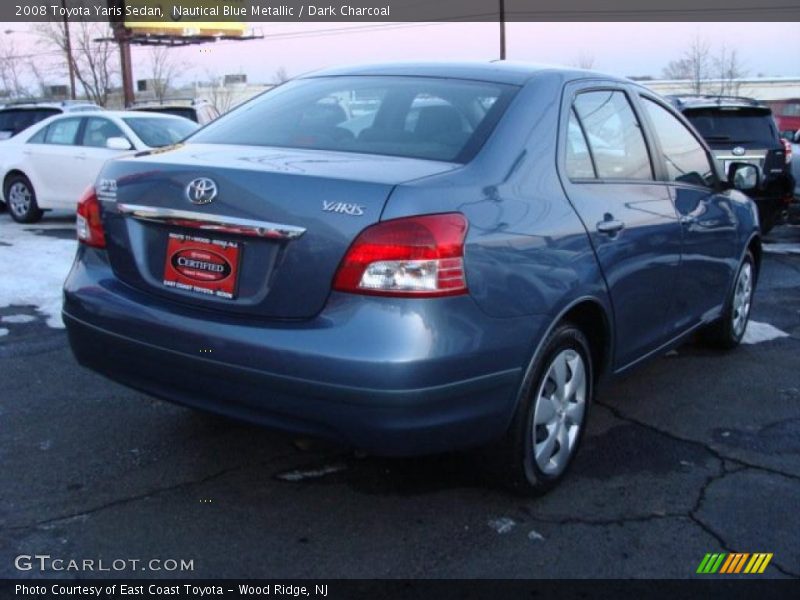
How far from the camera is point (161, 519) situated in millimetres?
3334

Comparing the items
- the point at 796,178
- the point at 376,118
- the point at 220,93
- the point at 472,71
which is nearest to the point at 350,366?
the point at 376,118

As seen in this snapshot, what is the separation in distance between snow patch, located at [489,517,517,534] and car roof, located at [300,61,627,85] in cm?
175

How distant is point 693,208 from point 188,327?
285 cm

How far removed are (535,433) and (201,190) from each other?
1560mm

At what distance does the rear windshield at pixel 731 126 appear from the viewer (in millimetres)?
10812

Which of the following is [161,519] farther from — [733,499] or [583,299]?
[733,499]

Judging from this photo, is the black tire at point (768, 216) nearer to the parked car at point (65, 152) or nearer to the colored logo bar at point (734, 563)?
the parked car at point (65, 152)

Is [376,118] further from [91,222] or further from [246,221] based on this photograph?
[91,222]

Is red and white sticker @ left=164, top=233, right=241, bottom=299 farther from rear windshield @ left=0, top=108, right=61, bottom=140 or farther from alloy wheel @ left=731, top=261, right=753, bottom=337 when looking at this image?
rear windshield @ left=0, top=108, right=61, bottom=140

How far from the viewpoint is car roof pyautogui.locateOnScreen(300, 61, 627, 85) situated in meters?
3.81

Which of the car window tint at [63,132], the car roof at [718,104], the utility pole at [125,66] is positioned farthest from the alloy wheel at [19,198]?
the utility pole at [125,66]

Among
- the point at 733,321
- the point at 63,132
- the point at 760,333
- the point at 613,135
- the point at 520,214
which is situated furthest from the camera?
the point at 63,132

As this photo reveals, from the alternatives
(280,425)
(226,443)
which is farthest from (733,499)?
(226,443)

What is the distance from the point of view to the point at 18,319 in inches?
244
